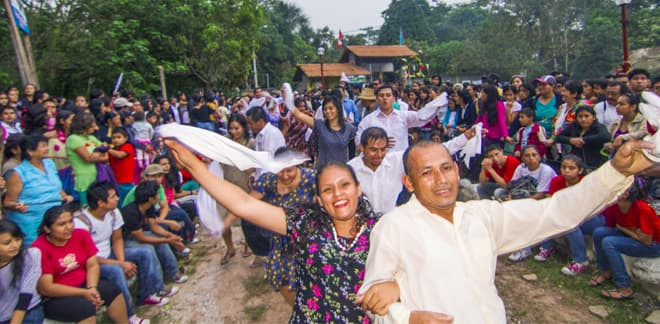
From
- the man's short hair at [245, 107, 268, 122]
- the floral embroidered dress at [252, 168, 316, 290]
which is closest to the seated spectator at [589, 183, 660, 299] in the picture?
the floral embroidered dress at [252, 168, 316, 290]

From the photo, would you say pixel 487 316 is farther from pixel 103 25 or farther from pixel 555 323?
pixel 103 25

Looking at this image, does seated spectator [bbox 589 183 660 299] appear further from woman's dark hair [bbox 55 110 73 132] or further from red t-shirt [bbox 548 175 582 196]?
woman's dark hair [bbox 55 110 73 132]

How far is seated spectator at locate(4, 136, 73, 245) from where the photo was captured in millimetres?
4008

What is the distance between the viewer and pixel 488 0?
3819cm

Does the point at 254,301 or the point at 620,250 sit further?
the point at 254,301

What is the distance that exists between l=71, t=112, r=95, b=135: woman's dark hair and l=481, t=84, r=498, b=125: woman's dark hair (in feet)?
19.4

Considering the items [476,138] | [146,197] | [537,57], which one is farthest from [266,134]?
[537,57]

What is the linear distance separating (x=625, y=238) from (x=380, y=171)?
2473 mm

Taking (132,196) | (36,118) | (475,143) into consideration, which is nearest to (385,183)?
(475,143)

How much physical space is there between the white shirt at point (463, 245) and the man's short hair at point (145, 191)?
12.2 feet

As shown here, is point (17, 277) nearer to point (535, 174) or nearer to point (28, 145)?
point (28, 145)

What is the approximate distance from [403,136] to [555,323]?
270 centimetres

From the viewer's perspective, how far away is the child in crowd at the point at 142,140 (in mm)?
6629

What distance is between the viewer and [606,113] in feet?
17.6
